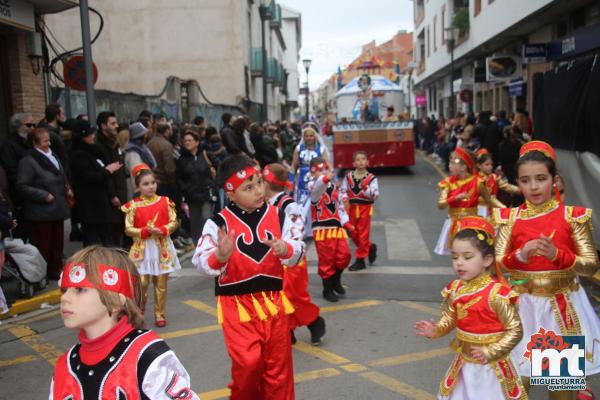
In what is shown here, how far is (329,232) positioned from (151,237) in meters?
1.94

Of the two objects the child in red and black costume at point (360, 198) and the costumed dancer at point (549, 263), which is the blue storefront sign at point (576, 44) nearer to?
the child in red and black costume at point (360, 198)

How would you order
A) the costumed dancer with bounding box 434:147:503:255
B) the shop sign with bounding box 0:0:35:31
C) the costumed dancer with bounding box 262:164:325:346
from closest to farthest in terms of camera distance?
the costumed dancer with bounding box 262:164:325:346
the costumed dancer with bounding box 434:147:503:255
the shop sign with bounding box 0:0:35:31

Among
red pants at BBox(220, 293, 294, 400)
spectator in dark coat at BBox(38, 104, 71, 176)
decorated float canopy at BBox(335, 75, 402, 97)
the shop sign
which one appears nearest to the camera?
red pants at BBox(220, 293, 294, 400)

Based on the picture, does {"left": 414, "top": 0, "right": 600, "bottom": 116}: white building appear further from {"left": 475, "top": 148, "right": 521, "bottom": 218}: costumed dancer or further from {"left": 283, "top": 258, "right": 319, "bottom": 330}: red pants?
{"left": 283, "top": 258, "right": 319, "bottom": 330}: red pants

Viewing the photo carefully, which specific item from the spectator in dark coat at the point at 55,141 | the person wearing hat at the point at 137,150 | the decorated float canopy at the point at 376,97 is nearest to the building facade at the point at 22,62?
the spectator in dark coat at the point at 55,141

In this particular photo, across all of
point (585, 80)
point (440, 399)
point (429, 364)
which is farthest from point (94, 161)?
point (585, 80)

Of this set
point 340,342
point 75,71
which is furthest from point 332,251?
point 75,71

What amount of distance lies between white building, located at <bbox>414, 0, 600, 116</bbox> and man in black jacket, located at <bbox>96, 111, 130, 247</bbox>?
1071 cm

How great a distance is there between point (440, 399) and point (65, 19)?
27.1m

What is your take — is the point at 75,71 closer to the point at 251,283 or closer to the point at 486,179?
the point at 486,179

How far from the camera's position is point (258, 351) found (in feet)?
11.7

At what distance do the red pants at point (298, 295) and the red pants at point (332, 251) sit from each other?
1.32 meters

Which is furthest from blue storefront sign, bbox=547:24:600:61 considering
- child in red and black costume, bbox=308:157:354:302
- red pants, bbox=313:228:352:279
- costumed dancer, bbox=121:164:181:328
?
costumed dancer, bbox=121:164:181:328

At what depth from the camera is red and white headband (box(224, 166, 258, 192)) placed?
3.73m
